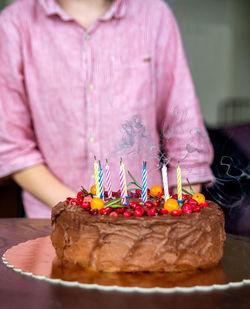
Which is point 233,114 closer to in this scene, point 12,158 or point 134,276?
point 12,158

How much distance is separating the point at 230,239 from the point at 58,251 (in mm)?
464

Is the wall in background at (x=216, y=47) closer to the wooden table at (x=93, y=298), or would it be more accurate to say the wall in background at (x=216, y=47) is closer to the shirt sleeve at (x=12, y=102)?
the shirt sleeve at (x=12, y=102)

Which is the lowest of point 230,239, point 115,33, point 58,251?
point 230,239

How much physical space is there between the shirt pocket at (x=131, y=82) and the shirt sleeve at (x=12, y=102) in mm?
340

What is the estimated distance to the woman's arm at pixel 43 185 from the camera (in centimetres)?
177

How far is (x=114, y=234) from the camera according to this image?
983 mm

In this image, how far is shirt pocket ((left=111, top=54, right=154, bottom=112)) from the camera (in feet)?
6.23

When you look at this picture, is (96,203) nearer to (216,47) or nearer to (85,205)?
(85,205)

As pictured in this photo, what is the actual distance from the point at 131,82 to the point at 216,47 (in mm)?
6345

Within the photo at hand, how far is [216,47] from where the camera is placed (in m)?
7.95

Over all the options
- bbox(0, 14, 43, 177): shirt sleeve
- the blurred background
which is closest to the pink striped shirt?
bbox(0, 14, 43, 177): shirt sleeve

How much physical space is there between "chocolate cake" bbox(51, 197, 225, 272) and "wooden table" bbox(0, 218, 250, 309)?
14 centimetres

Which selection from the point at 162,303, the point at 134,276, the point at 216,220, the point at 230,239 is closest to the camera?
the point at 162,303

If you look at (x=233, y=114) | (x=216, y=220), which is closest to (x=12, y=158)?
(x=216, y=220)
